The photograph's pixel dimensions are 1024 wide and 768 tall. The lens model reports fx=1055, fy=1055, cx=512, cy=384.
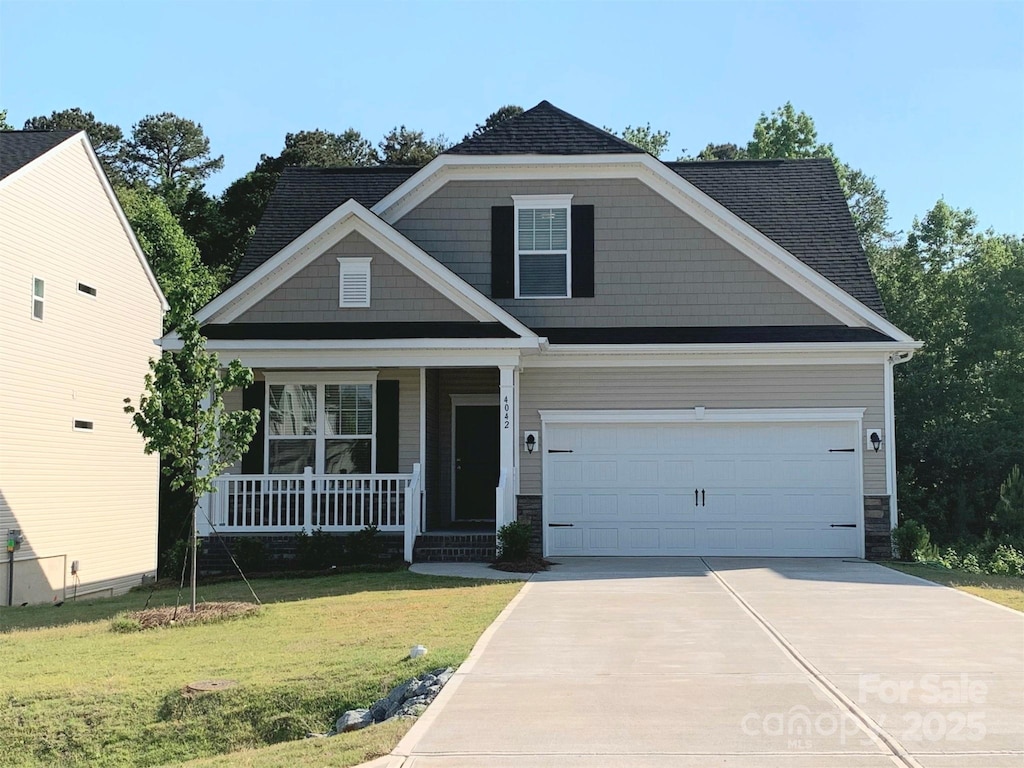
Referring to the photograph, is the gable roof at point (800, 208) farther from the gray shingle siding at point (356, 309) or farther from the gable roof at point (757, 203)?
the gray shingle siding at point (356, 309)

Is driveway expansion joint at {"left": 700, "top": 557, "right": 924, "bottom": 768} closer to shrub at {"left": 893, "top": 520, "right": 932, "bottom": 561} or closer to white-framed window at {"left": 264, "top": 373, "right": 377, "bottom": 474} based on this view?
shrub at {"left": 893, "top": 520, "right": 932, "bottom": 561}

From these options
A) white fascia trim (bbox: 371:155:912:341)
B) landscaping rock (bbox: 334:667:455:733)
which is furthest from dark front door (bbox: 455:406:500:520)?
landscaping rock (bbox: 334:667:455:733)

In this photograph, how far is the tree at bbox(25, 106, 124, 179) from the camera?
4369 centimetres

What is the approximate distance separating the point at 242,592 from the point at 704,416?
24.1 ft

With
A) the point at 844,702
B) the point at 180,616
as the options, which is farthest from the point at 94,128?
the point at 844,702

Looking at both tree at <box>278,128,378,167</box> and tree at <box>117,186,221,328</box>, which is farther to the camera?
tree at <box>278,128,378,167</box>

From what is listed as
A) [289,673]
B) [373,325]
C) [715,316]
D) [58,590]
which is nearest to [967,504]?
[715,316]

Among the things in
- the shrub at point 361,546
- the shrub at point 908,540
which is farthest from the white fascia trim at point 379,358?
the shrub at point 908,540

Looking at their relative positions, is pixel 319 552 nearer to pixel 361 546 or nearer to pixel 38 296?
pixel 361 546

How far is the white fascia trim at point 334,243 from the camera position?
1534cm

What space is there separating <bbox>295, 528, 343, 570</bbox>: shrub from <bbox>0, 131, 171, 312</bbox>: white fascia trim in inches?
272

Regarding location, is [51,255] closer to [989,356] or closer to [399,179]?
[399,179]

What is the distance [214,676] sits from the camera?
8.02m

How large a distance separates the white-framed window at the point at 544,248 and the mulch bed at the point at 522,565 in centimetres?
449
